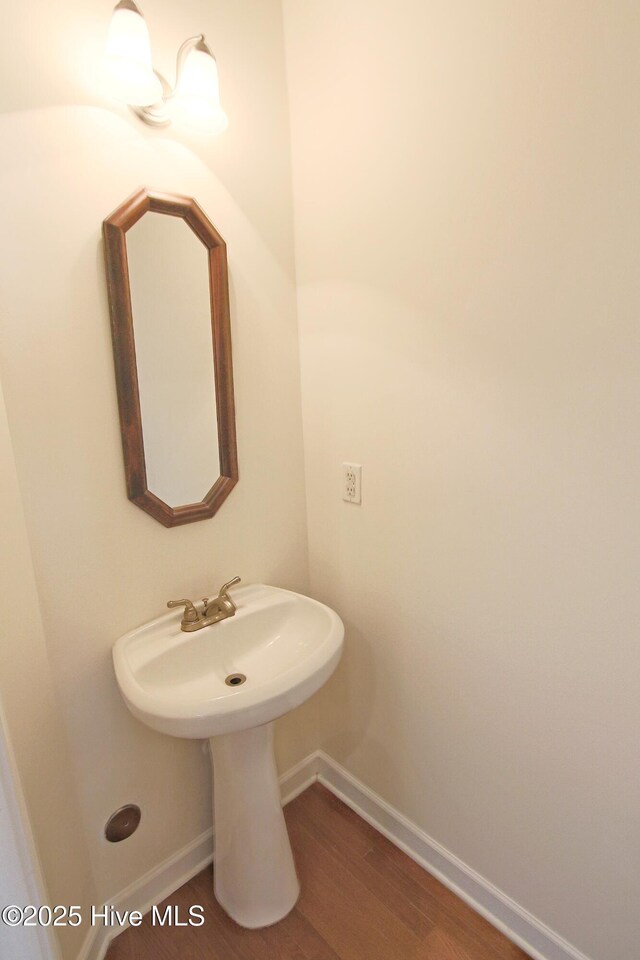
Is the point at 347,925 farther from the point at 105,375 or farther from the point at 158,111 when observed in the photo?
the point at 158,111

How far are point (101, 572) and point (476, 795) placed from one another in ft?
3.79

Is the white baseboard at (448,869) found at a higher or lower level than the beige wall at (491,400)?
lower

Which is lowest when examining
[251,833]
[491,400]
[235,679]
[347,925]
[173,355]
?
[347,925]

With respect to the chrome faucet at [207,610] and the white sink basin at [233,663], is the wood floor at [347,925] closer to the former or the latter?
the white sink basin at [233,663]

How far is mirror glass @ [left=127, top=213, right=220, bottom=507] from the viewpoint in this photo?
1.16m

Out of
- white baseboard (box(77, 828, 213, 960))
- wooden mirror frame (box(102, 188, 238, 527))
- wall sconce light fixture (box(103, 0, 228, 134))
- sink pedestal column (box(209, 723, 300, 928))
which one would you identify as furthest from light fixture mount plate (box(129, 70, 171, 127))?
white baseboard (box(77, 828, 213, 960))

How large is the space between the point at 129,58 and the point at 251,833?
6.09 ft

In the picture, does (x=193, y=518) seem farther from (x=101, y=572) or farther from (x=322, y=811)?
(x=322, y=811)

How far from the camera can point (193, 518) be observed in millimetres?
1321

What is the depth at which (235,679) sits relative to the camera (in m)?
1.28

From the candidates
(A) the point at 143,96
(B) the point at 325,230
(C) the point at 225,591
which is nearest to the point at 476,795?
(C) the point at 225,591

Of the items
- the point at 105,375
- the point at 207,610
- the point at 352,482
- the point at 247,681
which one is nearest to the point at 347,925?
the point at 247,681

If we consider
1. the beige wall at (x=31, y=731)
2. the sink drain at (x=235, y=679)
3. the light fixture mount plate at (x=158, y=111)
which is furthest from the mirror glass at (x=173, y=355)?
the sink drain at (x=235, y=679)

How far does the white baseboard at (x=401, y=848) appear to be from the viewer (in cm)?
120
